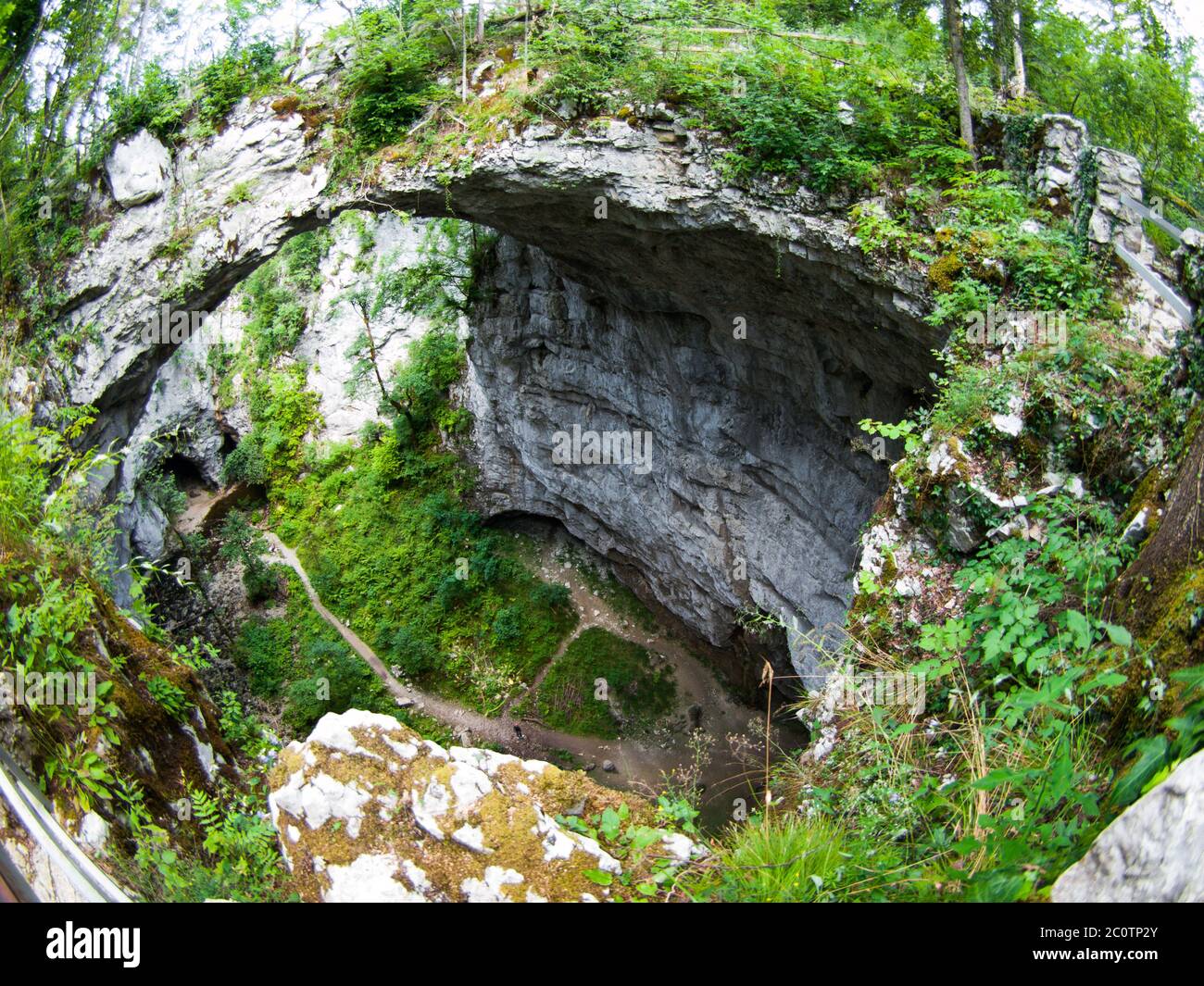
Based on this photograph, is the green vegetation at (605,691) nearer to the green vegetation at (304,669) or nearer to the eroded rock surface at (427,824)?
the green vegetation at (304,669)

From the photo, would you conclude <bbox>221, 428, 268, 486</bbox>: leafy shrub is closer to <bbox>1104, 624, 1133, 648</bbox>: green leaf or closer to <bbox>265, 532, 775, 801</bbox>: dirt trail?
<bbox>265, 532, 775, 801</bbox>: dirt trail

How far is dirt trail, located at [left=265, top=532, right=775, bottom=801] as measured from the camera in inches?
605

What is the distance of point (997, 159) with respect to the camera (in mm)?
9688

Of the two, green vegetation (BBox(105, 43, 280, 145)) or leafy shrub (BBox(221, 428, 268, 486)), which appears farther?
leafy shrub (BBox(221, 428, 268, 486))

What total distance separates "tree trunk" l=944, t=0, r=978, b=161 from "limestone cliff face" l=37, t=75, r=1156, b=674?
147 centimetres

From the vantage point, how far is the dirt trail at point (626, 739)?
15.4 m

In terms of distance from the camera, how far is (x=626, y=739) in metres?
16.0

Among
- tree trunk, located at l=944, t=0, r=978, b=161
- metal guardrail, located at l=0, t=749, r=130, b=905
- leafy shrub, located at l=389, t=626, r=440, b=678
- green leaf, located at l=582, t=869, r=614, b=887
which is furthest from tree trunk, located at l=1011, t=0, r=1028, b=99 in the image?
leafy shrub, located at l=389, t=626, r=440, b=678

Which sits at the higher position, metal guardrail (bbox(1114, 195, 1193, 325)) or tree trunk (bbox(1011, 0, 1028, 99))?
tree trunk (bbox(1011, 0, 1028, 99))

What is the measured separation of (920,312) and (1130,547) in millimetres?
5104

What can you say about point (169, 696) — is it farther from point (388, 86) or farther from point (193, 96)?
point (193, 96)

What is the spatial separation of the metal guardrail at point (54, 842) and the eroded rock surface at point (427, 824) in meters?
0.91

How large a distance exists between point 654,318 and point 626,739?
28.9ft

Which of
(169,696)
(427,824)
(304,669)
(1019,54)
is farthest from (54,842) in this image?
(304,669)
